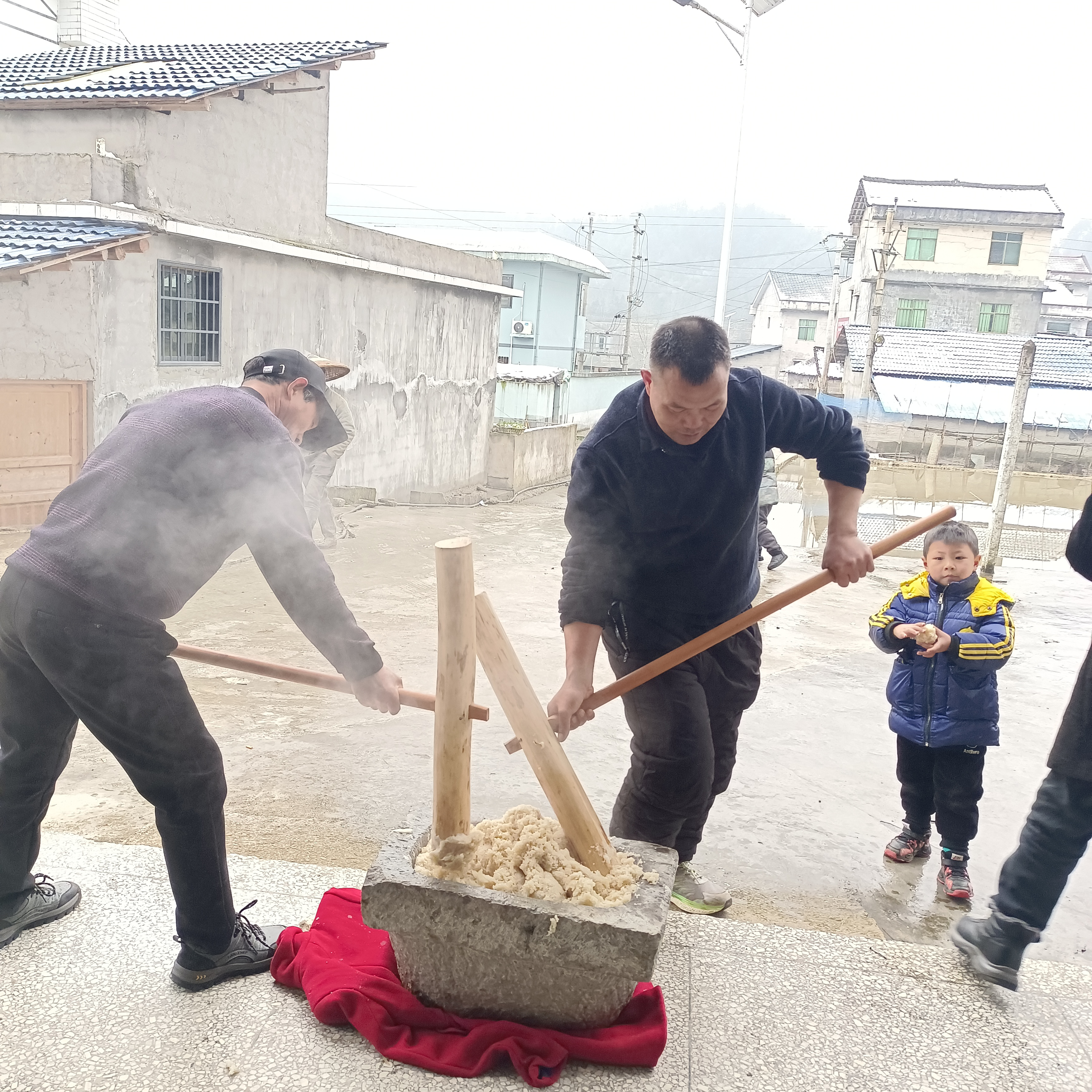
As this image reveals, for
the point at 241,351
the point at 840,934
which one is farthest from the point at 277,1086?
the point at 241,351

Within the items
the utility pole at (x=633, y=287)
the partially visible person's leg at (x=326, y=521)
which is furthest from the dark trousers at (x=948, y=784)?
the utility pole at (x=633, y=287)

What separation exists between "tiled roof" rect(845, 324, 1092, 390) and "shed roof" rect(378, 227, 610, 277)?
10.3 meters

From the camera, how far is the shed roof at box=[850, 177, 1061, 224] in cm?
3459

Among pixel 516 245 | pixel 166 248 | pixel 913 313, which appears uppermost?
pixel 516 245

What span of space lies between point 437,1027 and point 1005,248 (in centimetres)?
3873

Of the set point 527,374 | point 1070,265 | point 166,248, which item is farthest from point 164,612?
point 1070,265

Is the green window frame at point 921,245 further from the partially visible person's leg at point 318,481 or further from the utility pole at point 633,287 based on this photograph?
the partially visible person's leg at point 318,481

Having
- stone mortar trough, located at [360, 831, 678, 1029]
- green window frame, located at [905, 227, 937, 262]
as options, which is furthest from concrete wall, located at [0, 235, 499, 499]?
green window frame, located at [905, 227, 937, 262]

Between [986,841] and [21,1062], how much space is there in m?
4.31

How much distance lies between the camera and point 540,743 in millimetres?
2629

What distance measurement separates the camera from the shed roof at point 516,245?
2953cm

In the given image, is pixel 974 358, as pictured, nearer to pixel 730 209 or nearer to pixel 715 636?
pixel 730 209

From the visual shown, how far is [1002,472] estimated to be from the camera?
38.4ft

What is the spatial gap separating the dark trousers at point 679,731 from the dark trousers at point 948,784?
1166mm
